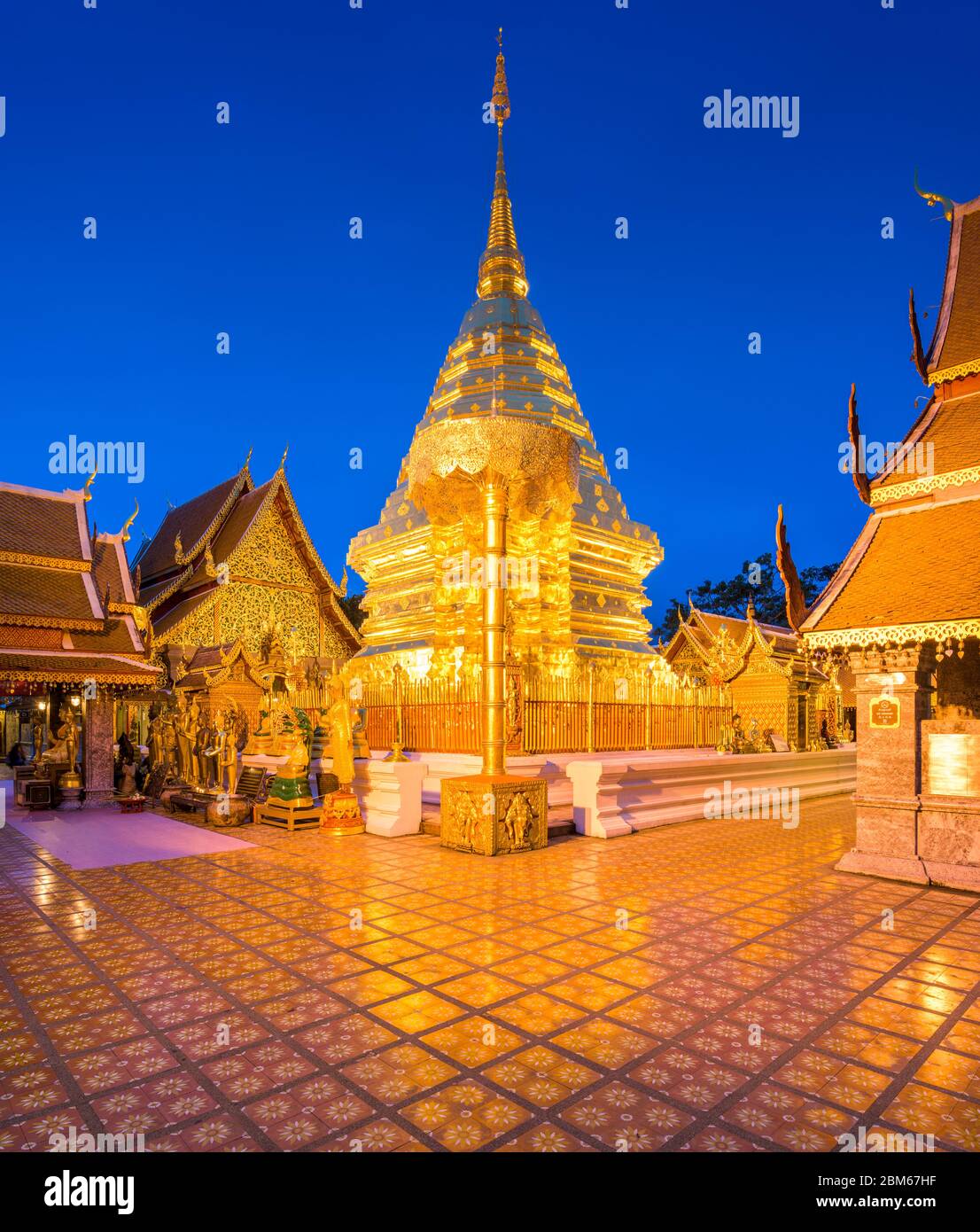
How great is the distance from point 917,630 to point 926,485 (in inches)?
71.9

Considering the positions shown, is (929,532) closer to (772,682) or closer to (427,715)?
(427,715)

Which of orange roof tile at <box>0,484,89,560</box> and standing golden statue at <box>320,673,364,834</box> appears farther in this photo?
orange roof tile at <box>0,484,89,560</box>

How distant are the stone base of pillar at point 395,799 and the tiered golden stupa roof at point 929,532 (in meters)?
5.15

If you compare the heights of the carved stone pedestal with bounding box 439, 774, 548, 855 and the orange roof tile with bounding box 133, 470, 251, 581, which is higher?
the orange roof tile with bounding box 133, 470, 251, 581

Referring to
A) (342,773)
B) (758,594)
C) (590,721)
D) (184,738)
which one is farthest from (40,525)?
(758,594)

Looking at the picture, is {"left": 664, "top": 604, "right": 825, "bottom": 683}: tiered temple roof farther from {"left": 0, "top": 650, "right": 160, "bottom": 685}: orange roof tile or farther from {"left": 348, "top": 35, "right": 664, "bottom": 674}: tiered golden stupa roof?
{"left": 0, "top": 650, "right": 160, "bottom": 685}: orange roof tile

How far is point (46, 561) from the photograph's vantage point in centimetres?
1348

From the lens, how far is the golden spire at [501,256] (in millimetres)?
19734

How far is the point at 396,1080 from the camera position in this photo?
296cm

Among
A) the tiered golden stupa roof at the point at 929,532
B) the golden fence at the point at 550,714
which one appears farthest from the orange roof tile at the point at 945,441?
the golden fence at the point at 550,714

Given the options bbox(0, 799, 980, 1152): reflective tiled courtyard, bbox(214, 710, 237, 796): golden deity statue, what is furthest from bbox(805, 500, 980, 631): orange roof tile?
bbox(214, 710, 237, 796): golden deity statue

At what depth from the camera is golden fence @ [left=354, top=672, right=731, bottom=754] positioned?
10617 mm
